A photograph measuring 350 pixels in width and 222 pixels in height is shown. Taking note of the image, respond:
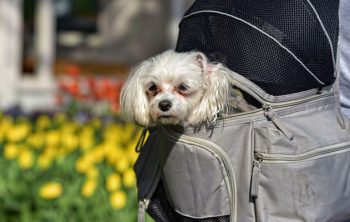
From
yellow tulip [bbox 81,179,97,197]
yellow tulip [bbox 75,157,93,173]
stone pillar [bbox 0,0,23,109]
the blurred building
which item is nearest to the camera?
yellow tulip [bbox 81,179,97,197]

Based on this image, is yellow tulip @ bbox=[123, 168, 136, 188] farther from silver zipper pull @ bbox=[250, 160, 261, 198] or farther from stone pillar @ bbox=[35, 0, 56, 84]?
stone pillar @ bbox=[35, 0, 56, 84]

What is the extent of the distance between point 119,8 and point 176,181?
8.54 meters

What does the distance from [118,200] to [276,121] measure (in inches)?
78.7

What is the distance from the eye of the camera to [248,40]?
2.08m

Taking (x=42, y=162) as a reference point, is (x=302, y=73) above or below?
above

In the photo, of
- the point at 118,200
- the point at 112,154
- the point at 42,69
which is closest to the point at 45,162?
the point at 112,154

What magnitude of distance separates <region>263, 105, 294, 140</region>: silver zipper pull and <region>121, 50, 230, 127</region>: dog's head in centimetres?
12

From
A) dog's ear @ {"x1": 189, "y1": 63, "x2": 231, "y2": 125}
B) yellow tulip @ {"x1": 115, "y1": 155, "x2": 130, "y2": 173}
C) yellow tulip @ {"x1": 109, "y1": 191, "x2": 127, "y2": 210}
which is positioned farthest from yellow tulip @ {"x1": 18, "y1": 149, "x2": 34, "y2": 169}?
dog's ear @ {"x1": 189, "y1": 63, "x2": 231, "y2": 125}

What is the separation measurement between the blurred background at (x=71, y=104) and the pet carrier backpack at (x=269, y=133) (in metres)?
1.81

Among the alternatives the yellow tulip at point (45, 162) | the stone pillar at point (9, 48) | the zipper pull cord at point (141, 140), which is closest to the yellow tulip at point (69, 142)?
the yellow tulip at point (45, 162)

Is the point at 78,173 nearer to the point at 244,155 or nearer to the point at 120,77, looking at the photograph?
the point at 244,155

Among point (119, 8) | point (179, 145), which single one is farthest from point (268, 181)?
point (119, 8)

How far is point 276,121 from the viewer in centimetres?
199

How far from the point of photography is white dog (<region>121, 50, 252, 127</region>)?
2.06 m
